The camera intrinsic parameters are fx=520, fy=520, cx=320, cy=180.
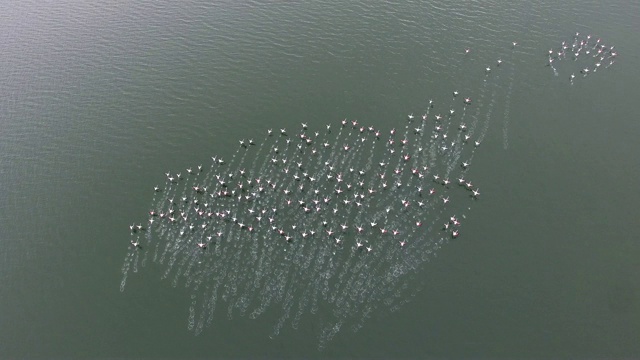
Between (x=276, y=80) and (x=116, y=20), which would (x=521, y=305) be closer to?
(x=276, y=80)

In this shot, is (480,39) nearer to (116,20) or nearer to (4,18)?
(116,20)

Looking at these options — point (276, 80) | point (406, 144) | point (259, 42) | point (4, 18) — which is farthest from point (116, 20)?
point (406, 144)

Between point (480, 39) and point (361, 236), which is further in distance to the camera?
point (480, 39)

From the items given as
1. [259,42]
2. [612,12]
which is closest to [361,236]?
[259,42]

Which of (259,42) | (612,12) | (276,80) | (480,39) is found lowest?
(276,80)

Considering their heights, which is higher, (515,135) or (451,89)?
(451,89)

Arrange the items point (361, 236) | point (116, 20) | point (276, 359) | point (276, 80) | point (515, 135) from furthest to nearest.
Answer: point (116, 20) → point (276, 80) → point (515, 135) → point (361, 236) → point (276, 359)

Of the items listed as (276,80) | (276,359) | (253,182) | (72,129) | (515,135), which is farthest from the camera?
(276,80)
